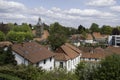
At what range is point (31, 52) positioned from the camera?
45.6m

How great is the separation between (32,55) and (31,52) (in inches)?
59.3

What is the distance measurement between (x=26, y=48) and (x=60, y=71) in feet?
40.9

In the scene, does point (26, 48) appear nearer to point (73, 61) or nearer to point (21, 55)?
point (21, 55)

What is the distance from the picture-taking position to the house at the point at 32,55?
42.3m

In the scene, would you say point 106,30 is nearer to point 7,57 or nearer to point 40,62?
point 40,62

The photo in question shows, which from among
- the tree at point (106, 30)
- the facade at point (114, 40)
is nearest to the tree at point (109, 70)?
the facade at point (114, 40)

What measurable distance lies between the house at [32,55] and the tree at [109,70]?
10237 mm

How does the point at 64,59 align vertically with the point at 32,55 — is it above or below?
below

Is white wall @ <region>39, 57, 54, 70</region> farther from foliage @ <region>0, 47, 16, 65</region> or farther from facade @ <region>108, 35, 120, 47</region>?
facade @ <region>108, 35, 120, 47</region>

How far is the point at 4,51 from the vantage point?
140 ft

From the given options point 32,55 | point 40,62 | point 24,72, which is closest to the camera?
point 24,72

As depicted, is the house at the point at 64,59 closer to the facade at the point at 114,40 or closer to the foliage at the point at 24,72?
the foliage at the point at 24,72

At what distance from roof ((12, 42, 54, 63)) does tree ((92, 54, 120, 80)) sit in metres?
10.3

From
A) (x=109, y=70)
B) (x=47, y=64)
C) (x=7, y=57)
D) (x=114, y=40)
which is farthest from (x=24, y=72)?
(x=114, y=40)
